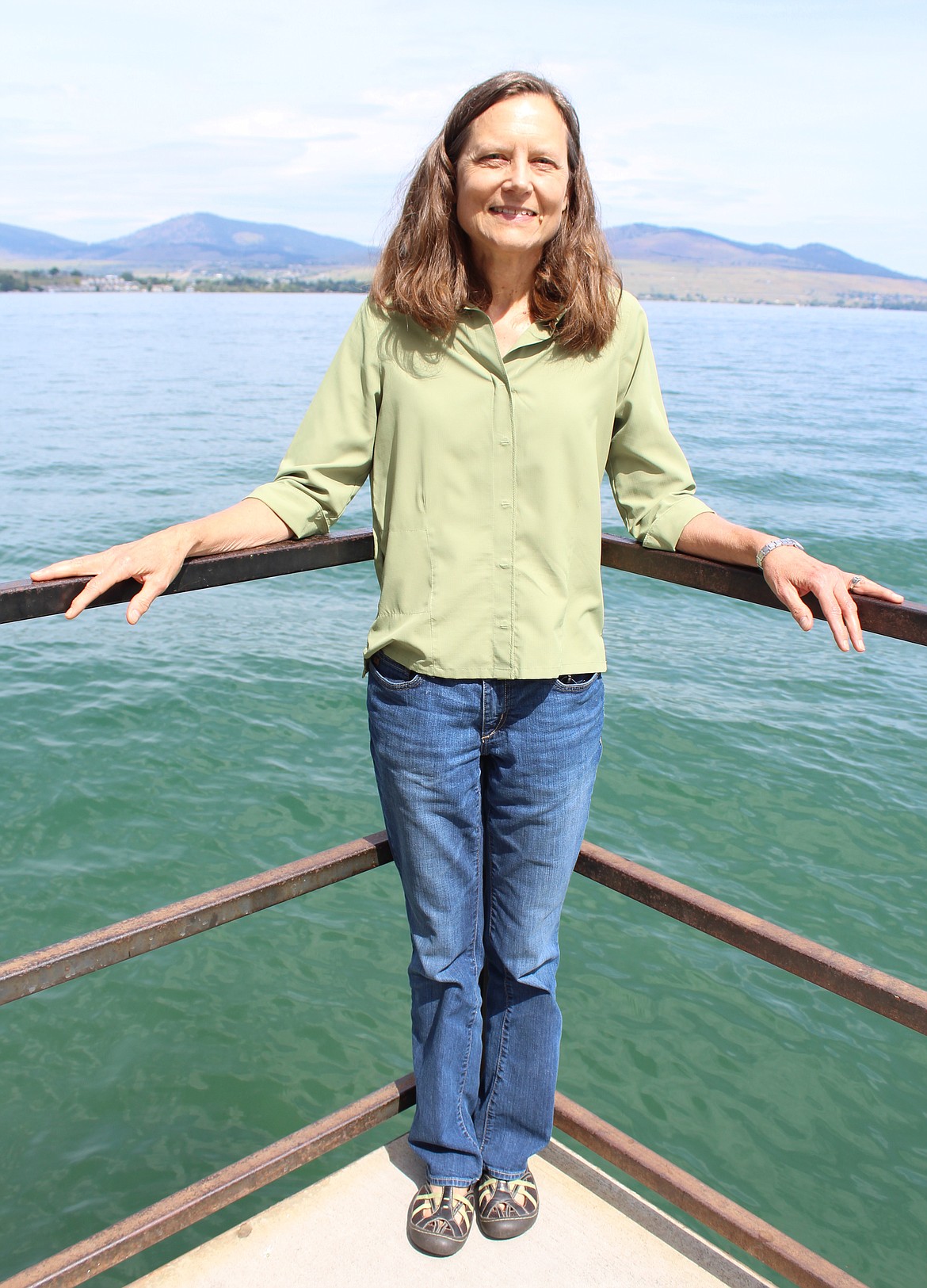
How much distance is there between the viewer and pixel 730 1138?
15.7 ft

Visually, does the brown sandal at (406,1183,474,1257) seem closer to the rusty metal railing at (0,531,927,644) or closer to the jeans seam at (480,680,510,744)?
Result: the jeans seam at (480,680,510,744)

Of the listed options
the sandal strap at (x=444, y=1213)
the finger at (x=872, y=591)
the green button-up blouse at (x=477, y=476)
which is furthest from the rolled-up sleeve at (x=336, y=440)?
the sandal strap at (x=444, y=1213)

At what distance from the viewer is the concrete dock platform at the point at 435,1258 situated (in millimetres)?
1928

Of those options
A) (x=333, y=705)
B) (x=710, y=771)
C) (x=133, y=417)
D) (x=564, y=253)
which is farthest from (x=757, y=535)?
(x=133, y=417)

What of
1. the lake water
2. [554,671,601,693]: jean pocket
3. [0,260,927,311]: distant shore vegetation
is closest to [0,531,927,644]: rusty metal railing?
[554,671,601,693]: jean pocket

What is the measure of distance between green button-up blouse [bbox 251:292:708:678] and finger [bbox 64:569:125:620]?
0.38 metres

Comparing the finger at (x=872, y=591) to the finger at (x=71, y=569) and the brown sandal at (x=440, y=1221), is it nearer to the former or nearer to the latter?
Result: the finger at (x=71, y=569)

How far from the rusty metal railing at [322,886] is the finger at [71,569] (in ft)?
0.04

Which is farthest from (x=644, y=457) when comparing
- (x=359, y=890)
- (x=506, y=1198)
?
(x=359, y=890)

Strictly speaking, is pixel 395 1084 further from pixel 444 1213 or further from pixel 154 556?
pixel 154 556

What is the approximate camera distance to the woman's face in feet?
5.86

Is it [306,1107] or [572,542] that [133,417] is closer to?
[306,1107]

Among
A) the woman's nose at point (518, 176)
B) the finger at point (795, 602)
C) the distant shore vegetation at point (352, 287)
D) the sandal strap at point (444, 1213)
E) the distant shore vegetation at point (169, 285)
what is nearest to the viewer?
the finger at point (795, 602)

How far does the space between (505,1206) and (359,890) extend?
189 inches
